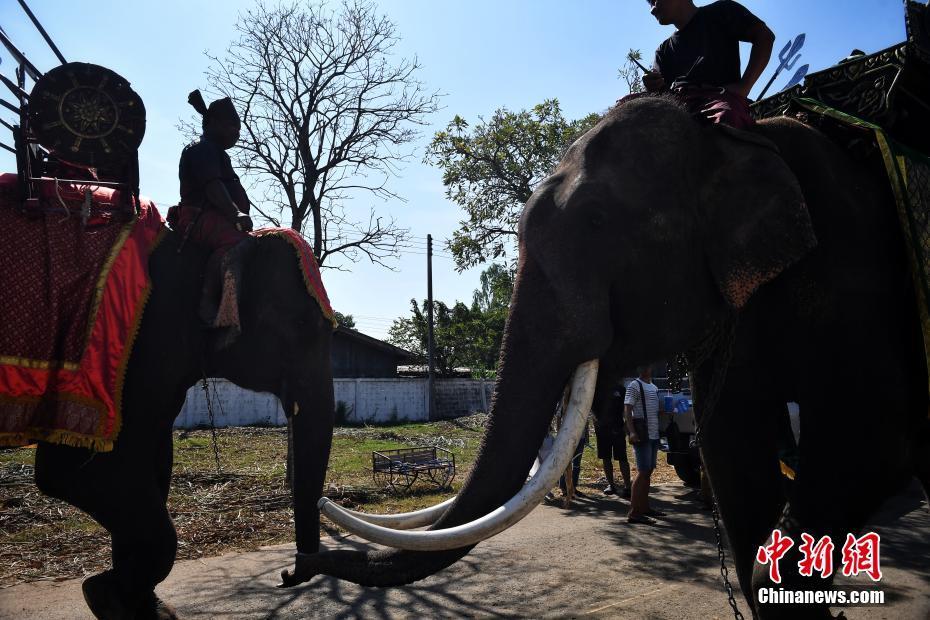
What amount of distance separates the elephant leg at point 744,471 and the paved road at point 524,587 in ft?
4.77

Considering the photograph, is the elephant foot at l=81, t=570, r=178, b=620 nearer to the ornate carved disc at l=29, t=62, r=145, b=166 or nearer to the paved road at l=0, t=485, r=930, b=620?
the paved road at l=0, t=485, r=930, b=620

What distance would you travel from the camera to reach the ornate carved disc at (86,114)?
3674mm

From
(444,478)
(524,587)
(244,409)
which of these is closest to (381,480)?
(444,478)

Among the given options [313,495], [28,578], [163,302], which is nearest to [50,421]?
[163,302]

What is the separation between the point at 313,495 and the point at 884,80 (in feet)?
11.6

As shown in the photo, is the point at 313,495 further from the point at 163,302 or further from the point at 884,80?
the point at 884,80

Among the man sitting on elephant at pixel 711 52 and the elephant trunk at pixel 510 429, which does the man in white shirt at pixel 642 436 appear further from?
the elephant trunk at pixel 510 429

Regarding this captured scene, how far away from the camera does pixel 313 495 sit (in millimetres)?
3857

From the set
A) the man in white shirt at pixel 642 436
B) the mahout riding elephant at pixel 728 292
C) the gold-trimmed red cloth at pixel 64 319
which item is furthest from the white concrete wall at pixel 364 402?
the mahout riding elephant at pixel 728 292

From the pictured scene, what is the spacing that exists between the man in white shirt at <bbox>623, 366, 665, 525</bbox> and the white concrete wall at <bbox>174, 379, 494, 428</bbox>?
48.8 ft

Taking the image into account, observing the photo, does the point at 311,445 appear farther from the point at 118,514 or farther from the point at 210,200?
the point at 210,200

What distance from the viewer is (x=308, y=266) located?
4.30 m

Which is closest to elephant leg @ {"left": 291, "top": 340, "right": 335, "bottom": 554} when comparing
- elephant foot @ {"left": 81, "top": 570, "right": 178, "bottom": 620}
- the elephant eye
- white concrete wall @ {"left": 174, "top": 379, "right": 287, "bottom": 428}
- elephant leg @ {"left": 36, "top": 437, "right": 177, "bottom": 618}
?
elephant leg @ {"left": 36, "top": 437, "right": 177, "bottom": 618}

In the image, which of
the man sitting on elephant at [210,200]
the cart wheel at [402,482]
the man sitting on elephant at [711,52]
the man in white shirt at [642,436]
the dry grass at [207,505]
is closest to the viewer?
the man sitting on elephant at [711,52]
